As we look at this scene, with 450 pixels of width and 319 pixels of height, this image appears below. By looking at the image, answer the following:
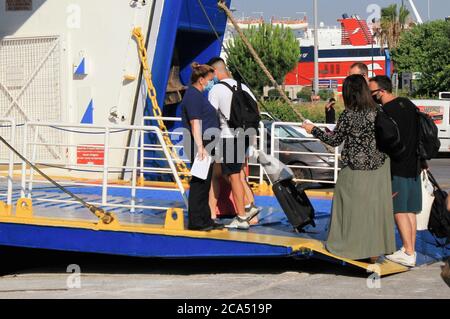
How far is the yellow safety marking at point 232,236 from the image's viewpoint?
862 centimetres

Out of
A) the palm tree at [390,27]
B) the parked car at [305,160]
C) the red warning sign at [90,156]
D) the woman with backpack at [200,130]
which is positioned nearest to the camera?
the woman with backpack at [200,130]

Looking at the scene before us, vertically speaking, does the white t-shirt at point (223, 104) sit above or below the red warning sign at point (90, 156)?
above

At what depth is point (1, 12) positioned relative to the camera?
1411cm

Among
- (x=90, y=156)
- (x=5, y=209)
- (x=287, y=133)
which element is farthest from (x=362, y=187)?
(x=287, y=133)

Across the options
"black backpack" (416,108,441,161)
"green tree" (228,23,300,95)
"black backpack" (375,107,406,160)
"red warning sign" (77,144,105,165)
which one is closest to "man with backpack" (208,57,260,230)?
"black backpack" (375,107,406,160)

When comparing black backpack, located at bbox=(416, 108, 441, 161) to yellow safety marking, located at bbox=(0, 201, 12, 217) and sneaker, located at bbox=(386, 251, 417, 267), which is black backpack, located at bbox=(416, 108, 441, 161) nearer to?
sneaker, located at bbox=(386, 251, 417, 267)

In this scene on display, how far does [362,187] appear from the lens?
8516mm

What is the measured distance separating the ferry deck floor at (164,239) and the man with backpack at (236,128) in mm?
417

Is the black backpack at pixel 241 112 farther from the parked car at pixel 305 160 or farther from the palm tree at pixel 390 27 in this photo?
the palm tree at pixel 390 27

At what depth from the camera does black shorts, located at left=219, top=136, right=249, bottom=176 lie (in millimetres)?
9539

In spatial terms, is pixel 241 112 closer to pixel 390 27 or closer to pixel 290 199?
pixel 290 199

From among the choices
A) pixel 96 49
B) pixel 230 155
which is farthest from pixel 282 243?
pixel 96 49

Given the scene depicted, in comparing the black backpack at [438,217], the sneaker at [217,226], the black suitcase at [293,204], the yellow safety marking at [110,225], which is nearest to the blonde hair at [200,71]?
the black suitcase at [293,204]

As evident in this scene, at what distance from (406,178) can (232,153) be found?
1788 millimetres
